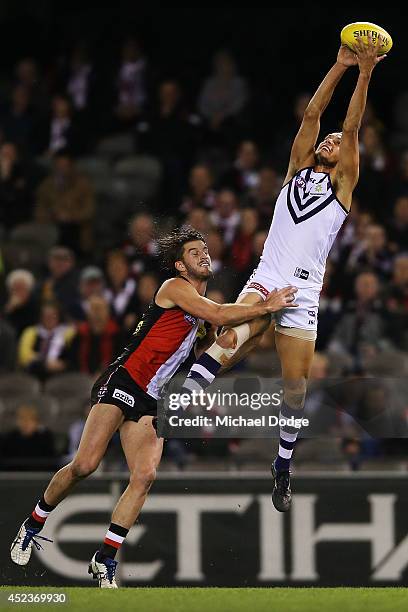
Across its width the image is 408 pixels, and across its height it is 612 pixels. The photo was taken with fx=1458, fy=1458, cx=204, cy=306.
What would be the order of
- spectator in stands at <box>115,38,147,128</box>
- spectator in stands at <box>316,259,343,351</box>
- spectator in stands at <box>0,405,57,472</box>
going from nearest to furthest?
1. spectator in stands at <box>0,405,57,472</box>
2. spectator in stands at <box>316,259,343,351</box>
3. spectator in stands at <box>115,38,147,128</box>

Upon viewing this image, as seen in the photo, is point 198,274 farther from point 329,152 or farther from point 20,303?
point 20,303

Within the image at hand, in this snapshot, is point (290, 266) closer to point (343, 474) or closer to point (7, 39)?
point (343, 474)

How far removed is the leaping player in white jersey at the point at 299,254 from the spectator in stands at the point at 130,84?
8305 mm

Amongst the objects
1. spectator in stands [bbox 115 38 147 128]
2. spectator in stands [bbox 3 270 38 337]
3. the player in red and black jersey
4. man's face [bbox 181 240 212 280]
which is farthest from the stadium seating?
spectator in stands [bbox 115 38 147 128]

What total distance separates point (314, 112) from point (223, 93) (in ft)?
26.8

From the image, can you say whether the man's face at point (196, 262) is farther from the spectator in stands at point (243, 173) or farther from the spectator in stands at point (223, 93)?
the spectator in stands at point (223, 93)

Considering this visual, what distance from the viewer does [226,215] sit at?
1534cm

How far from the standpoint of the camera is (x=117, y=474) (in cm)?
1276

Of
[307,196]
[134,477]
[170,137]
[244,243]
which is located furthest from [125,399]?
[170,137]

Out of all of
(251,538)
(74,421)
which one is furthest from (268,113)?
(251,538)

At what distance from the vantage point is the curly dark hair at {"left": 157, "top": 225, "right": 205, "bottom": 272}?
10445 millimetres

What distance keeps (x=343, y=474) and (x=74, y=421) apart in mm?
2715

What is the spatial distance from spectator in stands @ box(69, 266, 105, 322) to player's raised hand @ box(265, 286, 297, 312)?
5117 millimetres

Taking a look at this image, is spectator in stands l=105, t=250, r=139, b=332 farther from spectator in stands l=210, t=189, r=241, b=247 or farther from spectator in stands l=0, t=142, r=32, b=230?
spectator in stands l=0, t=142, r=32, b=230
